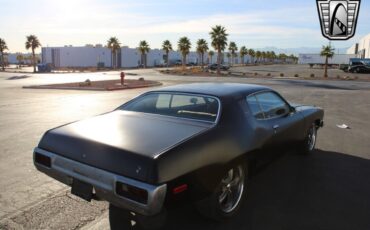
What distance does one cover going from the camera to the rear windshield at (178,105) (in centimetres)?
405

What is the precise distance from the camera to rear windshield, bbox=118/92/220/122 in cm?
405

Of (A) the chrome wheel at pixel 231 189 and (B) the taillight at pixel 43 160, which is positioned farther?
(A) the chrome wheel at pixel 231 189

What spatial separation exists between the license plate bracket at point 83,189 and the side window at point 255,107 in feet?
7.09

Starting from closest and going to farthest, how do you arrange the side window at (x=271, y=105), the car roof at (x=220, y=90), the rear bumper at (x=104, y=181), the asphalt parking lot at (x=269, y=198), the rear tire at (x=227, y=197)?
the rear bumper at (x=104, y=181)
the rear tire at (x=227, y=197)
the asphalt parking lot at (x=269, y=198)
the car roof at (x=220, y=90)
the side window at (x=271, y=105)

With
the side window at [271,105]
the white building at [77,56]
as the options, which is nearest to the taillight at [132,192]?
the side window at [271,105]

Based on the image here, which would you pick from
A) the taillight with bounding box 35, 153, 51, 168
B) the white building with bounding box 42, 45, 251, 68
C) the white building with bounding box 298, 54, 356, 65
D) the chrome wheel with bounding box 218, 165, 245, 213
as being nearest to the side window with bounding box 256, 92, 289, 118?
the chrome wheel with bounding box 218, 165, 245, 213

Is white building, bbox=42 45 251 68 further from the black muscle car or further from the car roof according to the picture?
the black muscle car

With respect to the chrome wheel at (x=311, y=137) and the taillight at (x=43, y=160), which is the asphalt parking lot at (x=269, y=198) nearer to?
the chrome wheel at (x=311, y=137)

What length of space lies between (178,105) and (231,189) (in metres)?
1.25

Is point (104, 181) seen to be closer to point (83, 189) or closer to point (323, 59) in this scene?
point (83, 189)

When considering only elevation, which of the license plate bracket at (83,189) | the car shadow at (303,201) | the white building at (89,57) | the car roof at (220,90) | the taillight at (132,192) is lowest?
the car shadow at (303,201)

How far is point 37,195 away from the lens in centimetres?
440

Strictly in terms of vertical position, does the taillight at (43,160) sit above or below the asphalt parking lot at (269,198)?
above

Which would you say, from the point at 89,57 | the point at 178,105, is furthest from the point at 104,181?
the point at 89,57
